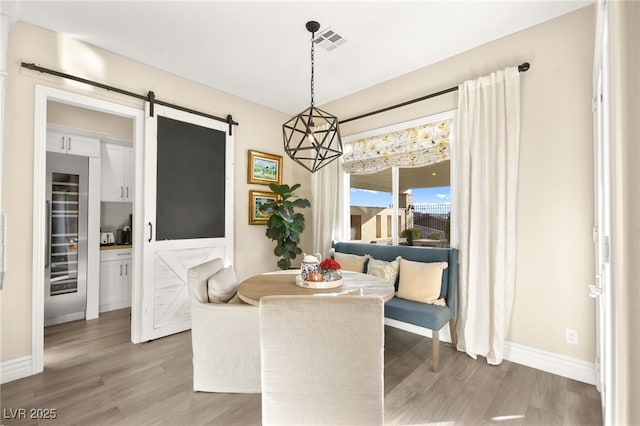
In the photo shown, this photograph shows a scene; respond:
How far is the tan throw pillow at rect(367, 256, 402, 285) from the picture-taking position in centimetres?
296

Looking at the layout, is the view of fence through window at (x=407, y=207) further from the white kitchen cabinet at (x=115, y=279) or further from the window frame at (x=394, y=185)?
the white kitchen cabinet at (x=115, y=279)

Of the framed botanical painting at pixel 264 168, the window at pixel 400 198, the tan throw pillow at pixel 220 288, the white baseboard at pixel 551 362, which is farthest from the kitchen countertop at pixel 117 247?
the white baseboard at pixel 551 362

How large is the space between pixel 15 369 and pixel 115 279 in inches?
70.6

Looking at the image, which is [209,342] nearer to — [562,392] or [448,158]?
[562,392]

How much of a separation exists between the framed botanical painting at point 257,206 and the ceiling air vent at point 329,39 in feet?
6.74

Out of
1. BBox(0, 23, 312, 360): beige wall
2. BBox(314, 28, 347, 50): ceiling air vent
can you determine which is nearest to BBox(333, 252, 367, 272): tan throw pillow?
BBox(314, 28, 347, 50): ceiling air vent

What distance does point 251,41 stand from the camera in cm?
273

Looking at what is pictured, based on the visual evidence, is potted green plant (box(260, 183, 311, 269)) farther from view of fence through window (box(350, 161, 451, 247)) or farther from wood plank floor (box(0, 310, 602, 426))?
wood plank floor (box(0, 310, 602, 426))

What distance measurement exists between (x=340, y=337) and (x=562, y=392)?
2037mm

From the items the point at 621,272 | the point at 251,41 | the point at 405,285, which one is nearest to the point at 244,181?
the point at 251,41

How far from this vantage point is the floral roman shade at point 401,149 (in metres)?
3.08

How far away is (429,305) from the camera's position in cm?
261

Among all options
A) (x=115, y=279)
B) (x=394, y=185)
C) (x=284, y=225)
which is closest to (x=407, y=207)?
(x=394, y=185)

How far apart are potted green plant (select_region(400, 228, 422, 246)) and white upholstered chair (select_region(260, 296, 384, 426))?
2.31 meters
